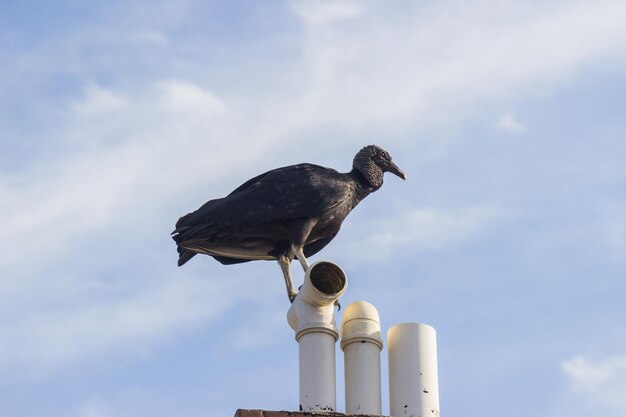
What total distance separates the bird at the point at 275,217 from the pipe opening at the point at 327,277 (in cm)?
99

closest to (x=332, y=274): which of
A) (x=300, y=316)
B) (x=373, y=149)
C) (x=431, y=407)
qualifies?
(x=300, y=316)

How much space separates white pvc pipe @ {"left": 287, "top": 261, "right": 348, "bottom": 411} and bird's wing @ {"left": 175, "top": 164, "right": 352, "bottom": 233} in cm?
138

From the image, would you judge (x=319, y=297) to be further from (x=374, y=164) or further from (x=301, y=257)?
(x=374, y=164)

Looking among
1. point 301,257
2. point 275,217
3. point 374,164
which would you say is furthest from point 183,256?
point 374,164

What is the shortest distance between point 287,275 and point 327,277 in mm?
1446

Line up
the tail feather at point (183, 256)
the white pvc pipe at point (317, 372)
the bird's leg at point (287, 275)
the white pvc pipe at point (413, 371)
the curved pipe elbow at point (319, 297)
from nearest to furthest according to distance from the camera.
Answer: the white pvc pipe at point (317, 372) → the white pvc pipe at point (413, 371) → the curved pipe elbow at point (319, 297) → the bird's leg at point (287, 275) → the tail feather at point (183, 256)

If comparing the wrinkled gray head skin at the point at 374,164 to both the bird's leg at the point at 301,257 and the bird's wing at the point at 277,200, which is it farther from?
the bird's leg at the point at 301,257

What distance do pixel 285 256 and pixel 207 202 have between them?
1.01 meters

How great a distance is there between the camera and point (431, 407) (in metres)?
11.9

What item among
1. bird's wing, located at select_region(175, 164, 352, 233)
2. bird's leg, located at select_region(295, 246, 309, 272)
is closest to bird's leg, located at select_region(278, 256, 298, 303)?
bird's leg, located at select_region(295, 246, 309, 272)

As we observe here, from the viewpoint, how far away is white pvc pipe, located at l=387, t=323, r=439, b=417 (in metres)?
12.0

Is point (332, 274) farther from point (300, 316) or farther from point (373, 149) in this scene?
point (373, 149)

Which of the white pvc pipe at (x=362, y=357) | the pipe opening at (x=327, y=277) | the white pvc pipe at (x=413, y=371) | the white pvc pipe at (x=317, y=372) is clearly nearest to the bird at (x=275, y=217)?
the pipe opening at (x=327, y=277)

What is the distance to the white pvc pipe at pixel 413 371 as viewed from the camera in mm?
11977
